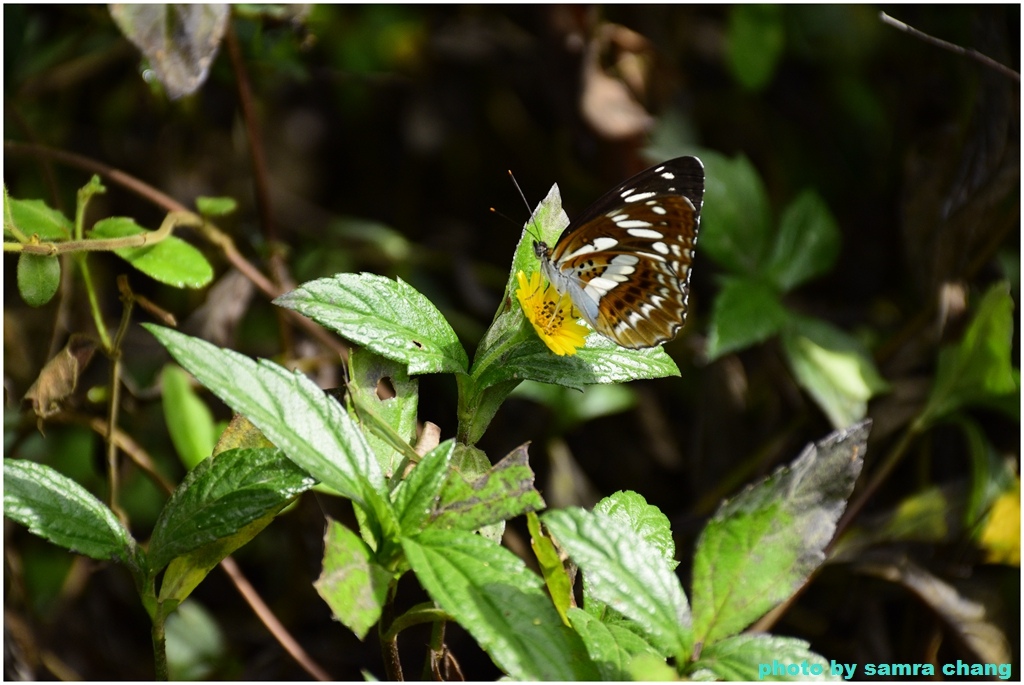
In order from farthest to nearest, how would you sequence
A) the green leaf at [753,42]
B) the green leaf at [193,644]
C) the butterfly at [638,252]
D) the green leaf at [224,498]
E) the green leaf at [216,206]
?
1. the green leaf at [753,42]
2. the green leaf at [193,644]
3. the green leaf at [216,206]
4. the butterfly at [638,252]
5. the green leaf at [224,498]

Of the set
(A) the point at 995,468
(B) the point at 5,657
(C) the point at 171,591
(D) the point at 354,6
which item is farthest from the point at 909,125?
(B) the point at 5,657

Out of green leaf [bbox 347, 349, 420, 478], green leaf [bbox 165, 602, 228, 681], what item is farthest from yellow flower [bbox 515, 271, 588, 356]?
green leaf [bbox 165, 602, 228, 681]

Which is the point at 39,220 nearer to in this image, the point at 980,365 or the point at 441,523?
the point at 441,523

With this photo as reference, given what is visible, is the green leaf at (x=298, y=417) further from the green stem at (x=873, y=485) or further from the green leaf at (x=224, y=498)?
the green stem at (x=873, y=485)

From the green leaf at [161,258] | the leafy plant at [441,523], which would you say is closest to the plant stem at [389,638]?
the leafy plant at [441,523]

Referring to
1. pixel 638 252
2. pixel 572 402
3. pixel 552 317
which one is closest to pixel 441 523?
pixel 552 317

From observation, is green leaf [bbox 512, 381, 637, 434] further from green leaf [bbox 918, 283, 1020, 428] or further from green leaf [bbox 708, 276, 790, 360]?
green leaf [bbox 918, 283, 1020, 428]

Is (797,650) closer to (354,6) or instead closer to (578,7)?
(578,7)
